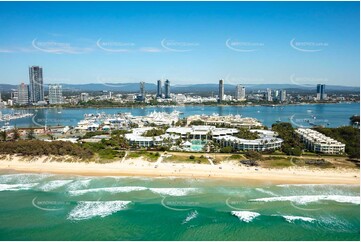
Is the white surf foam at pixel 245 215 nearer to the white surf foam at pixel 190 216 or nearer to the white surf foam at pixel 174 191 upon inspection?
the white surf foam at pixel 190 216

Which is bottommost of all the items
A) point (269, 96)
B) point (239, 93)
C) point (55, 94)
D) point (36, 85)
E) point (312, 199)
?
point (312, 199)

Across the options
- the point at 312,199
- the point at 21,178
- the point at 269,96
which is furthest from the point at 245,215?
the point at 269,96

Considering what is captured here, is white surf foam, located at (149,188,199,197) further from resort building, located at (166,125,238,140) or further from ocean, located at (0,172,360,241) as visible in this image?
resort building, located at (166,125,238,140)

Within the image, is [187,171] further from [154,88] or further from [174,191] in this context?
[154,88]

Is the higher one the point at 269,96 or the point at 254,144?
the point at 269,96

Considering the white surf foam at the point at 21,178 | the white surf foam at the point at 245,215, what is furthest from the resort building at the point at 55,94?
the white surf foam at the point at 245,215

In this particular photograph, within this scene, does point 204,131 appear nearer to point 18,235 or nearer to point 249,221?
point 249,221

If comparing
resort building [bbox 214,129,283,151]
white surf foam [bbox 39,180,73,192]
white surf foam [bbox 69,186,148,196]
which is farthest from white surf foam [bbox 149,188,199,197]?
resort building [bbox 214,129,283,151]
